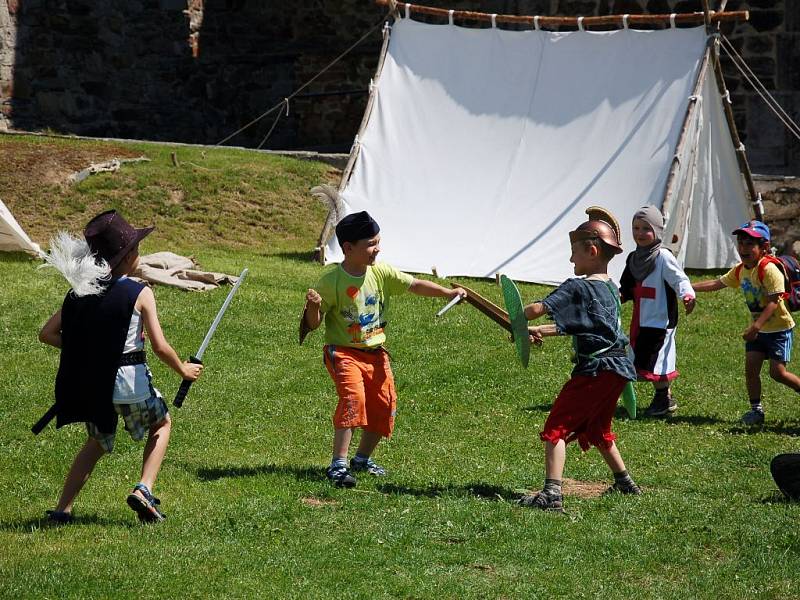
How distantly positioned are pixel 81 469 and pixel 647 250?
4.76m

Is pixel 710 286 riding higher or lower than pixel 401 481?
higher

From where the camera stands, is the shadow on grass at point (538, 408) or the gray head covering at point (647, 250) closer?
the gray head covering at point (647, 250)

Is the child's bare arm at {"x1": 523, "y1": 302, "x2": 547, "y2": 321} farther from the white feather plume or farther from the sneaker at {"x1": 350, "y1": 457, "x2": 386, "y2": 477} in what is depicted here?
the white feather plume

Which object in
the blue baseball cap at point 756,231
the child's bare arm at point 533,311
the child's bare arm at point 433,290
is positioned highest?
the child's bare arm at point 533,311

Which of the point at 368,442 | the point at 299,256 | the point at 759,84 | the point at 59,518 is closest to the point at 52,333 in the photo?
the point at 59,518

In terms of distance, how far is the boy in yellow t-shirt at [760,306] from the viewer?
900 cm

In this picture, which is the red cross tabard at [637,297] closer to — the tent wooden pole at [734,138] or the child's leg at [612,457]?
the child's leg at [612,457]

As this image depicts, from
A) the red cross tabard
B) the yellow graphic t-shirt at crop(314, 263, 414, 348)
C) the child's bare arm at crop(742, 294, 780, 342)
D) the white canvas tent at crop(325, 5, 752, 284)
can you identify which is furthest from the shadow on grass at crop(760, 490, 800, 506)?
the white canvas tent at crop(325, 5, 752, 284)

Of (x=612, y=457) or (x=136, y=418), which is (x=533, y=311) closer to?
(x=612, y=457)

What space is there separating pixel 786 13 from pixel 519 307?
13.8 m

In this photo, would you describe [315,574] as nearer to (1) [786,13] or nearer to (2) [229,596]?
(2) [229,596]

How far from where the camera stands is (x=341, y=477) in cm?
711

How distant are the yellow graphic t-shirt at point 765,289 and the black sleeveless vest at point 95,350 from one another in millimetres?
4766

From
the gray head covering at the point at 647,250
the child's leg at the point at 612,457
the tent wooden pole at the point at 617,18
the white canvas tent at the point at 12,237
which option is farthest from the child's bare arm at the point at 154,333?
the tent wooden pole at the point at 617,18
